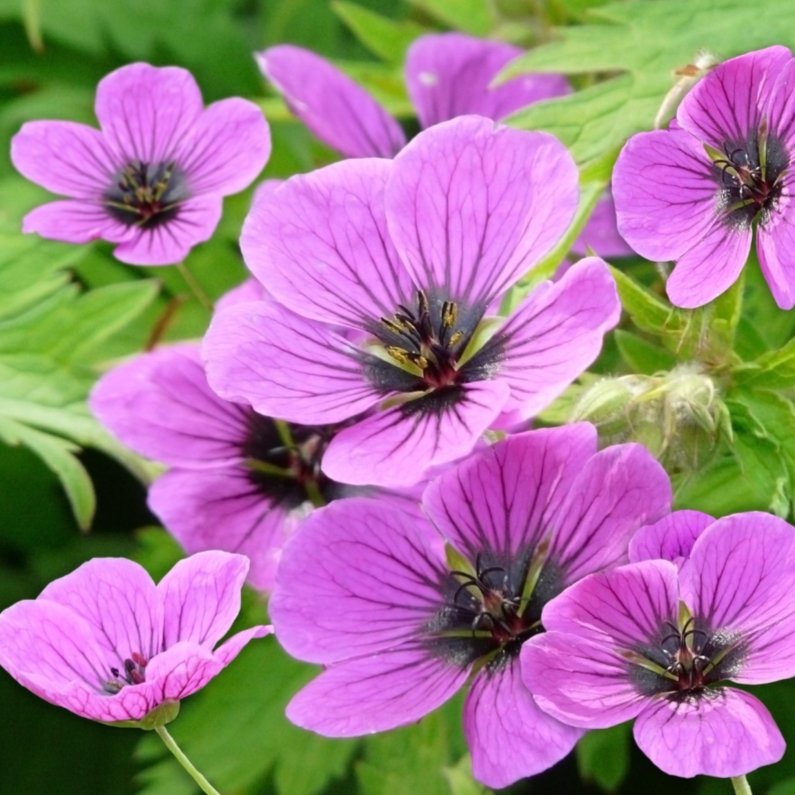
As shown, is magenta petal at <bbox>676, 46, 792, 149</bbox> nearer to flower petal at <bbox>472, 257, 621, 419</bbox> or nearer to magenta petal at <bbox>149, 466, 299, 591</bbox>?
flower petal at <bbox>472, 257, 621, 419</bbox>

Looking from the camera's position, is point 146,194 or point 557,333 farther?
point 146,194

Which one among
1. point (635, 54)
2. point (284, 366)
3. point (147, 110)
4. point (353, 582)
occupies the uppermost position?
point (635, 54)

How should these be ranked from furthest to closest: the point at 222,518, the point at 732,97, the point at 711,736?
the point at 222,518, the point at 732,97, the point at 711,736

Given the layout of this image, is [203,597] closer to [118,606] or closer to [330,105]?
[118,606]

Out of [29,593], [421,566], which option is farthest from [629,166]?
[29,593]

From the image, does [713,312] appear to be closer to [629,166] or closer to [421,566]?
[629,166]

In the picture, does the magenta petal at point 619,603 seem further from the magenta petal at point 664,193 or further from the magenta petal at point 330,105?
the magenta petal at point 330,105

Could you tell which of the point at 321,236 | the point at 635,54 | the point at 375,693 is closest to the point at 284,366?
the point at 321,236

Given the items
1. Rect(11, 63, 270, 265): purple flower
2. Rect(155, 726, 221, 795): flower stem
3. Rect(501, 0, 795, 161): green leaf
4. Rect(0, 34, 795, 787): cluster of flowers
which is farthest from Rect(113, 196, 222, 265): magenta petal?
Rect(155, 726, 221, 795): flower stem

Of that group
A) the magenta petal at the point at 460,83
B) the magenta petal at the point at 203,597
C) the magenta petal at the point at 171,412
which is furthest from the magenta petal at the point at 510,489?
the magenta petal at the point at 460,83
